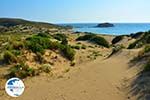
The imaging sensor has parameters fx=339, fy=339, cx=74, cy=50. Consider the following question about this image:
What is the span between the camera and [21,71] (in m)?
16.5

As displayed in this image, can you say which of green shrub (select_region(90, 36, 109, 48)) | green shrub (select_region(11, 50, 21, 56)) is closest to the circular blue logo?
green shrub (select_region(11, 50, 21, 56))

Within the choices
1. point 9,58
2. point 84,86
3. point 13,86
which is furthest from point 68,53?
point 13,86

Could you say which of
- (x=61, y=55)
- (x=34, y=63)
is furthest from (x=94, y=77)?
(x=61, y=55)

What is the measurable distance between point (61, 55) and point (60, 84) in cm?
909

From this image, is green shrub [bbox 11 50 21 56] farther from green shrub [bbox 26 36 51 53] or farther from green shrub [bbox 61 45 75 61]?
green shrub [bbox 61 45 75 61]

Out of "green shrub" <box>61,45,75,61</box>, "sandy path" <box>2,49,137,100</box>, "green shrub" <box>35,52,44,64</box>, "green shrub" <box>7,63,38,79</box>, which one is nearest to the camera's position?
"sandy path" <box>2,49,137,100</box>

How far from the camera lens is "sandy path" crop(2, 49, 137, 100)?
460 inches

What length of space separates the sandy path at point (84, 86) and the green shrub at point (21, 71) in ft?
2.00

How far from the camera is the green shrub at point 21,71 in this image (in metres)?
16.2

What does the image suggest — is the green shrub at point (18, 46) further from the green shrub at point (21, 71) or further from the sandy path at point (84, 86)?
the sandy path at point (84, 86)

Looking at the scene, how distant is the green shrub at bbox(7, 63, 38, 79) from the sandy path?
61 cm

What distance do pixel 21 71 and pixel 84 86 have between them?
470 centimetres

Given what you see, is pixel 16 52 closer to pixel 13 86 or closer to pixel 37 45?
pixel 37 45

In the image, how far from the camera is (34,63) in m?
19.5
